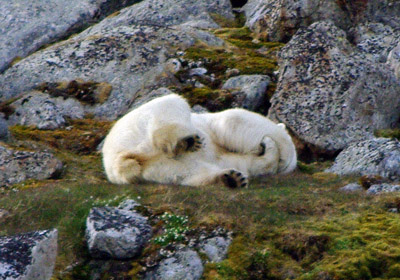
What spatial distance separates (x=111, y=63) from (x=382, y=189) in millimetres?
12650

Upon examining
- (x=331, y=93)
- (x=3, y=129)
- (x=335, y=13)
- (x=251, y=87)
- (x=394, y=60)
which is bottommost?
(x=3, y=129)

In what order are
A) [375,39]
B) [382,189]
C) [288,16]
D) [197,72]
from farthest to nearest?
[288,16] < [375,39] < [197,72] < [382,189]

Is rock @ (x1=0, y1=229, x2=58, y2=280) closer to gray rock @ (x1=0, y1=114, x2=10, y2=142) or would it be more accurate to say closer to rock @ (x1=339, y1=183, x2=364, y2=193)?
rock @ (x1=339, y1=183, x2=364, y2=193)

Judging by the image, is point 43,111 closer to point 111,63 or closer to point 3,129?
point 3,129

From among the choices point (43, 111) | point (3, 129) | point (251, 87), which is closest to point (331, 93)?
point (251, 87)

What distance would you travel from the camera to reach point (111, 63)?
72.8 feet

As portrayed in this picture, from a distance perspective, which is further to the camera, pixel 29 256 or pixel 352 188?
pixel 352 188

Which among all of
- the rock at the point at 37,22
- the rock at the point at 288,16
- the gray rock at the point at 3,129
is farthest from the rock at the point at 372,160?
the rock at the point at 37,22

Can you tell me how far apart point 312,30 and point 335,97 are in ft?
7.52

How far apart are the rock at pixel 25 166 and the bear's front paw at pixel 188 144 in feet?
13.5

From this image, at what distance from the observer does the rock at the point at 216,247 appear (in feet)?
28.2

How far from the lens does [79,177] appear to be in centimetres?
1460

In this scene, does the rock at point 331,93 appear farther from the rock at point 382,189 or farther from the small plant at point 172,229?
the small plant at point 172,229

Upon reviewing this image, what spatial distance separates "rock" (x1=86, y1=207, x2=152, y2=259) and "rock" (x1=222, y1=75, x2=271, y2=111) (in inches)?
421
